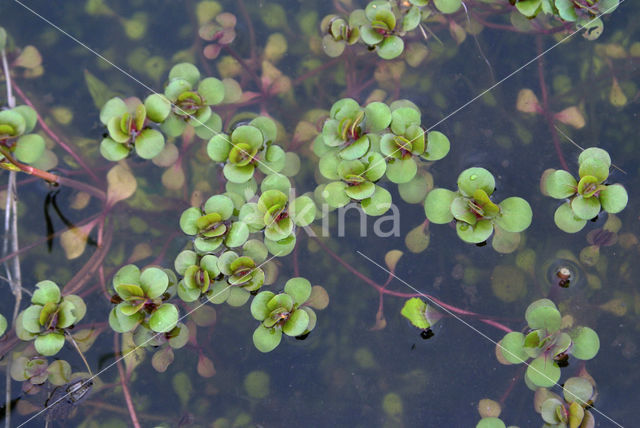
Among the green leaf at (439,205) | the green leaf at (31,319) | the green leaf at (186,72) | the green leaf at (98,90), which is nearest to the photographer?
the green leaf at (31,319)

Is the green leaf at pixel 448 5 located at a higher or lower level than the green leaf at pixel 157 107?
higher

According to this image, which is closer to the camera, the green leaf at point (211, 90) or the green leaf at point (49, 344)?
the green leaf at point (49, 344)

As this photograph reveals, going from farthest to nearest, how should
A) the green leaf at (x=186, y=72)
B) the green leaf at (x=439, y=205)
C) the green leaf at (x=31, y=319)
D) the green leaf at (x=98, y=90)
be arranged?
the green leaf at (x=98, y=90), the green leaf at (x=186, y=72), the green leaf at (x=439, y=205), the green leaf at (x=31, y=319)

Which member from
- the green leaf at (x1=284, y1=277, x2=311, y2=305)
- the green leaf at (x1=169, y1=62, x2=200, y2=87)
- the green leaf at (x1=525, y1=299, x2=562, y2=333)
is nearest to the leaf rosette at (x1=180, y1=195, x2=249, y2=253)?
the green leaf at (x1=284, y1=277, x2=311, y2=305)

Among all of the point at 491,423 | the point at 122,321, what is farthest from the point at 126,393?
the point at 491,423

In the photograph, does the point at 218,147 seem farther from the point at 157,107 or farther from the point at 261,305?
the point at 261,305

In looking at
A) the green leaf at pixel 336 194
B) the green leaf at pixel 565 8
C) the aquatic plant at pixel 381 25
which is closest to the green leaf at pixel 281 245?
the green leaf at pixel 336 194

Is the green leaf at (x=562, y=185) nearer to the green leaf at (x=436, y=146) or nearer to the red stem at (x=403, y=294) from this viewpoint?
the green leaf at (x=436, y=146)

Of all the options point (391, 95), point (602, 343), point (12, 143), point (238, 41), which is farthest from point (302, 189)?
point (602, 343)
